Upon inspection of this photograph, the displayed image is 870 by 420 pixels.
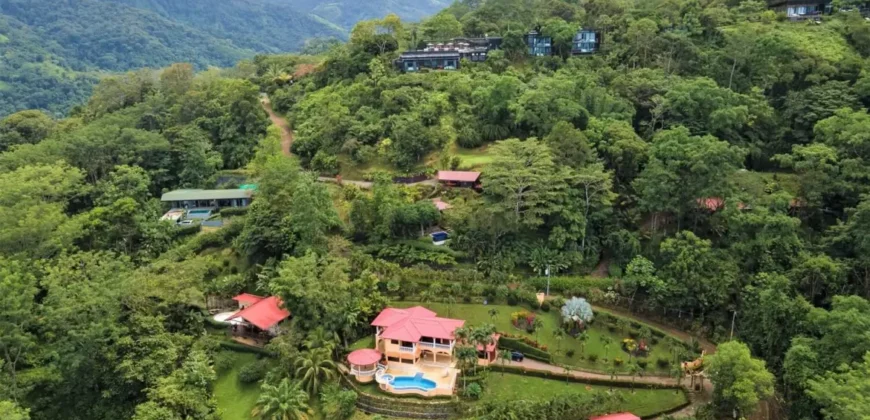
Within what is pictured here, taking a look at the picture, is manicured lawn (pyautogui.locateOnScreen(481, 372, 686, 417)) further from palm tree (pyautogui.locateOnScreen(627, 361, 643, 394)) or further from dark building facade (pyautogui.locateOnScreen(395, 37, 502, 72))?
dark building facade (pyautogui.locateOnScreen(395, 37, 502, 72))

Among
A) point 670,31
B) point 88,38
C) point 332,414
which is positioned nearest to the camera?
point 332,414

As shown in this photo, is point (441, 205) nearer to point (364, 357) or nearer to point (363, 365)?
point (364, 357)

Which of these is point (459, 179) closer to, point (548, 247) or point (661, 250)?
point (548, 247)

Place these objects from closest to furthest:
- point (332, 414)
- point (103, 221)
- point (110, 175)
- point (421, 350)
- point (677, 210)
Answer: point (332, 414)
point (421, 350)
point (677, 210)
point (103, 221)
point (110, 175)

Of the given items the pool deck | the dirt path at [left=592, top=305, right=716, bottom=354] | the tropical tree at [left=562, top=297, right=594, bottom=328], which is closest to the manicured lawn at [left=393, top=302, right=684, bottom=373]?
the tropical tree at [left=562, top=297, right=594, bottom=328]

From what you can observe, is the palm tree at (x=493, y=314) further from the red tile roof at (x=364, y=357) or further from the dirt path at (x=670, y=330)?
the red tile roof at (x=364, y=357)

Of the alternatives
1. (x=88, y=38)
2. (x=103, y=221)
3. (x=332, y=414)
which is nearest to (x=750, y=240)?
(x=332, y=414)

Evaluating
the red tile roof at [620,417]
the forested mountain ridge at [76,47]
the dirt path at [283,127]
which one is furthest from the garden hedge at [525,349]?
the forested mountain ridge at [76,47]

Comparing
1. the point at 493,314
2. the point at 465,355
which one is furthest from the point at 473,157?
the point at 465,355
